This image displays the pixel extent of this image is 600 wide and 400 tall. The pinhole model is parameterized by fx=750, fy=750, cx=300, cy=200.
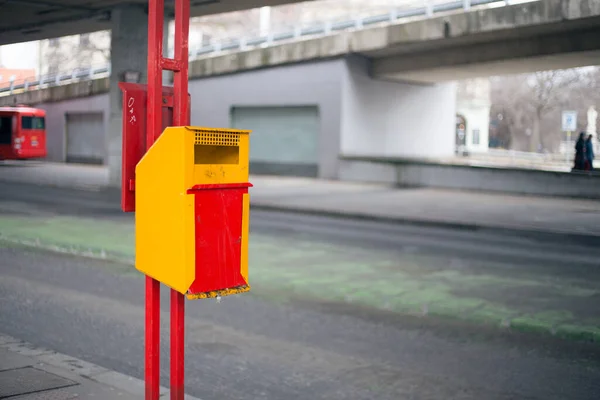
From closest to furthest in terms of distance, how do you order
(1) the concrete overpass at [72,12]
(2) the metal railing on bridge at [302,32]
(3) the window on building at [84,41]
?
1. (1) the concrete overpass at [72,12]
2. (2) the metal railing on bridge at [302,32]
3. (3) the window on building at [84,41]

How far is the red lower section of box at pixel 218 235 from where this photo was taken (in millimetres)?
3584

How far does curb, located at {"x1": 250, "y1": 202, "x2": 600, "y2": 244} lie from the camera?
1532cm

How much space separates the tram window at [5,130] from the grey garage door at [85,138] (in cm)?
460

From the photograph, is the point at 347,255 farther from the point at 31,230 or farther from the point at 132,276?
the point at 31,230

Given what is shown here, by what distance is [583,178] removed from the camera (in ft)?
80.0

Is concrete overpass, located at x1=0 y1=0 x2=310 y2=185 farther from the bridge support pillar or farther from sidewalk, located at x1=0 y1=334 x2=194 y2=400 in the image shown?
sidewalk, located at x1=0 y1=334 x2=194 y2=400

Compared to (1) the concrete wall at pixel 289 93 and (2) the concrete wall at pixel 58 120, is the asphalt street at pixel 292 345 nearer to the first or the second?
(1) the concrete wall at pixel 289 93

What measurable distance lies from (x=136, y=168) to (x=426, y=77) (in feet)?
109

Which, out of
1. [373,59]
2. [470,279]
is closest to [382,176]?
[373,59]

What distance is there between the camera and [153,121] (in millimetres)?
3688

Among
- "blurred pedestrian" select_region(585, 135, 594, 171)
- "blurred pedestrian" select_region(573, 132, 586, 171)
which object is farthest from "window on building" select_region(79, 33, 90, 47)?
"blurred pedestrian" select_region(585, 135, 594, 171)

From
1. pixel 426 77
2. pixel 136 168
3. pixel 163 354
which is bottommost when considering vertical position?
pixel 163 354

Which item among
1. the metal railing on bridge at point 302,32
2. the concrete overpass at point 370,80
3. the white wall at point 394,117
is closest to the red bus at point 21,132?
the metal railing on bridge at point 302,32

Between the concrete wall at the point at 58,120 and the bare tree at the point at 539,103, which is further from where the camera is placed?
the concrete wall at the point at 58,120
